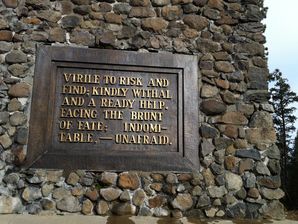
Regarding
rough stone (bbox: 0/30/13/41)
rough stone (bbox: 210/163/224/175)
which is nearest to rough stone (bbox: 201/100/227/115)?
rough stone (bbox: 210/163/224/175)

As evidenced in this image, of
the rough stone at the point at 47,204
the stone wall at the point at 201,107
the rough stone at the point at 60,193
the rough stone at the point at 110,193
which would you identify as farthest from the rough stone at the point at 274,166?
the rough stone at the point at 47,204

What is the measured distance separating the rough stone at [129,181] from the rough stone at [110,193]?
0.27ft

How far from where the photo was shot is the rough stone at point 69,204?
145 inches

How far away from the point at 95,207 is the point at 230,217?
1.50m

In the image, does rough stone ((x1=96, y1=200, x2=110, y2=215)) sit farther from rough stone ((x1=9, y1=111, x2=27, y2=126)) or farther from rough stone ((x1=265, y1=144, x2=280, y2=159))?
rough stone ((x1=265, y1=144, x2=280, y2=159))

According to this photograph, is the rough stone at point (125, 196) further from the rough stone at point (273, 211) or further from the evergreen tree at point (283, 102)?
the evergreen tree at point (283, 102)

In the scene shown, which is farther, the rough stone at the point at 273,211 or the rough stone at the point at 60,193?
the rough stone at the point at 273,211

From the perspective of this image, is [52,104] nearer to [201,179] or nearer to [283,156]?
[201,179]

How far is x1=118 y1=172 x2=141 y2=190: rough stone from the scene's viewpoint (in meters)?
3.83

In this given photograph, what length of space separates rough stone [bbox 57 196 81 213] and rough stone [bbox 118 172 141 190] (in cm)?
50

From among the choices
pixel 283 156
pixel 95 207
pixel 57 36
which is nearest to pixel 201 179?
pixel 95 207

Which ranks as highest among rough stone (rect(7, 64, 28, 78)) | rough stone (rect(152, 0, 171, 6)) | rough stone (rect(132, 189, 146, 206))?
rough stone (rect(152, 0, 171, 6))

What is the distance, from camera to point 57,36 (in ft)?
13.9

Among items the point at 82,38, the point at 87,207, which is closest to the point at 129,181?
the point at 87,207
